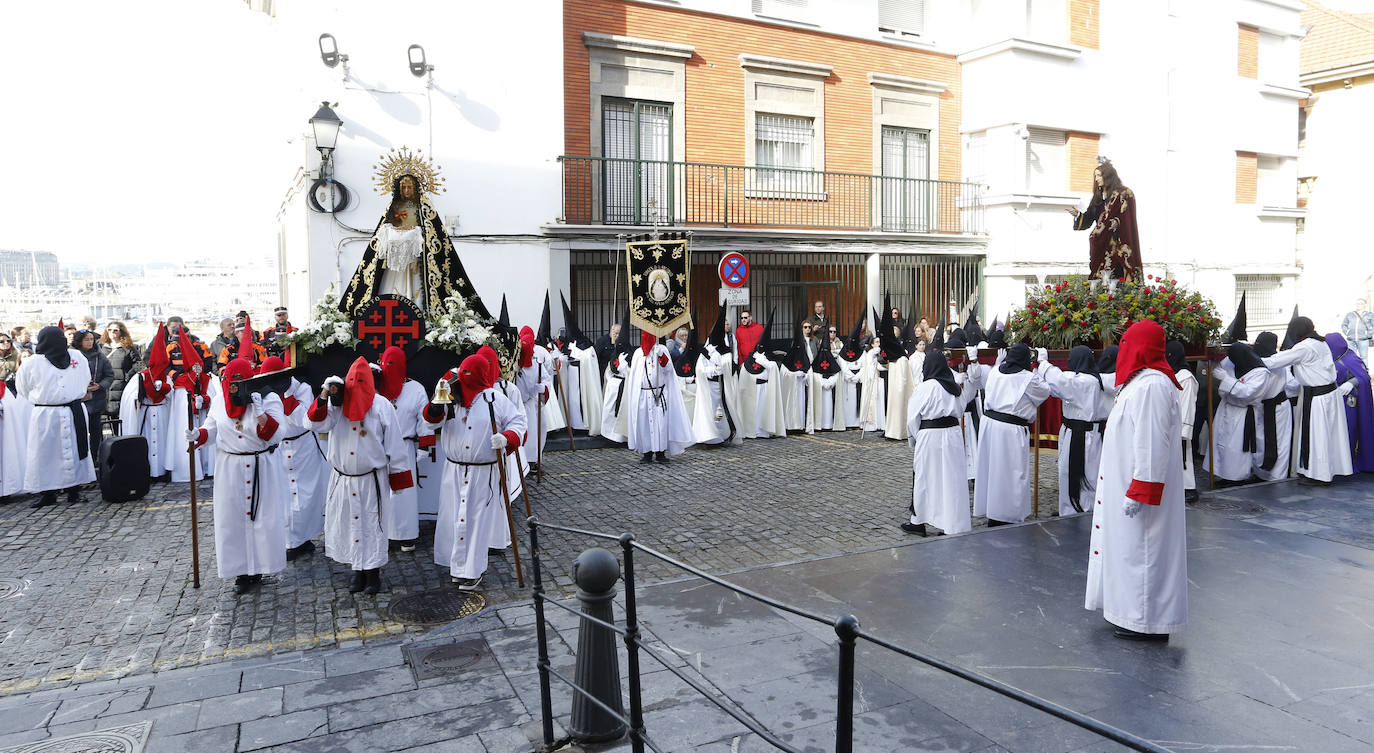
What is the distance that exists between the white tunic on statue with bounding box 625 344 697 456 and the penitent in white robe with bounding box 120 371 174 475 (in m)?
5.99

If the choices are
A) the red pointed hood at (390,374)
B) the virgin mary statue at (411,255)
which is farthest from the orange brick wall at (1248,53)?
the red pointed hood at (390,374)

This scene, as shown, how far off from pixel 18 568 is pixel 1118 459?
354 inches

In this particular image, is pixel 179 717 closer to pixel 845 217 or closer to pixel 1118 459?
pixel 1118 459

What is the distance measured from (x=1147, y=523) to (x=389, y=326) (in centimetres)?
664

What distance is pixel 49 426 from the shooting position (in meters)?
9.98

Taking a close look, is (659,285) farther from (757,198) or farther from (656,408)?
(757,198)

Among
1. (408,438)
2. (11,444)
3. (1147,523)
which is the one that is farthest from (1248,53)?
(11,444)

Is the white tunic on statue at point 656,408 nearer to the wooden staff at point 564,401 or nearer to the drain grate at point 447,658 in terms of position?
the wooden staff at point 564,401

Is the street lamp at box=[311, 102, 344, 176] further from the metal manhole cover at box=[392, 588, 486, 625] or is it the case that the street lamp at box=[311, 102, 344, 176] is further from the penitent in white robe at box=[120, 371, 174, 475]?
the metal manhole cover at box=[392, 588, 486, 625]

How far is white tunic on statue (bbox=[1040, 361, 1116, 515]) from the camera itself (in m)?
8.64

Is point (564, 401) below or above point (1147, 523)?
below

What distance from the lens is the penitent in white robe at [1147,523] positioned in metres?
5.50

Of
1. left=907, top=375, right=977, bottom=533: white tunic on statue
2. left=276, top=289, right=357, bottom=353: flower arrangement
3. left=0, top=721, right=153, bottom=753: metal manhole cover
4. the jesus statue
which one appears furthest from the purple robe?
left=0, top=721, right=153, bottom=753: metal manhole cover

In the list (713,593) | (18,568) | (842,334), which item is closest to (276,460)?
(18,568)
